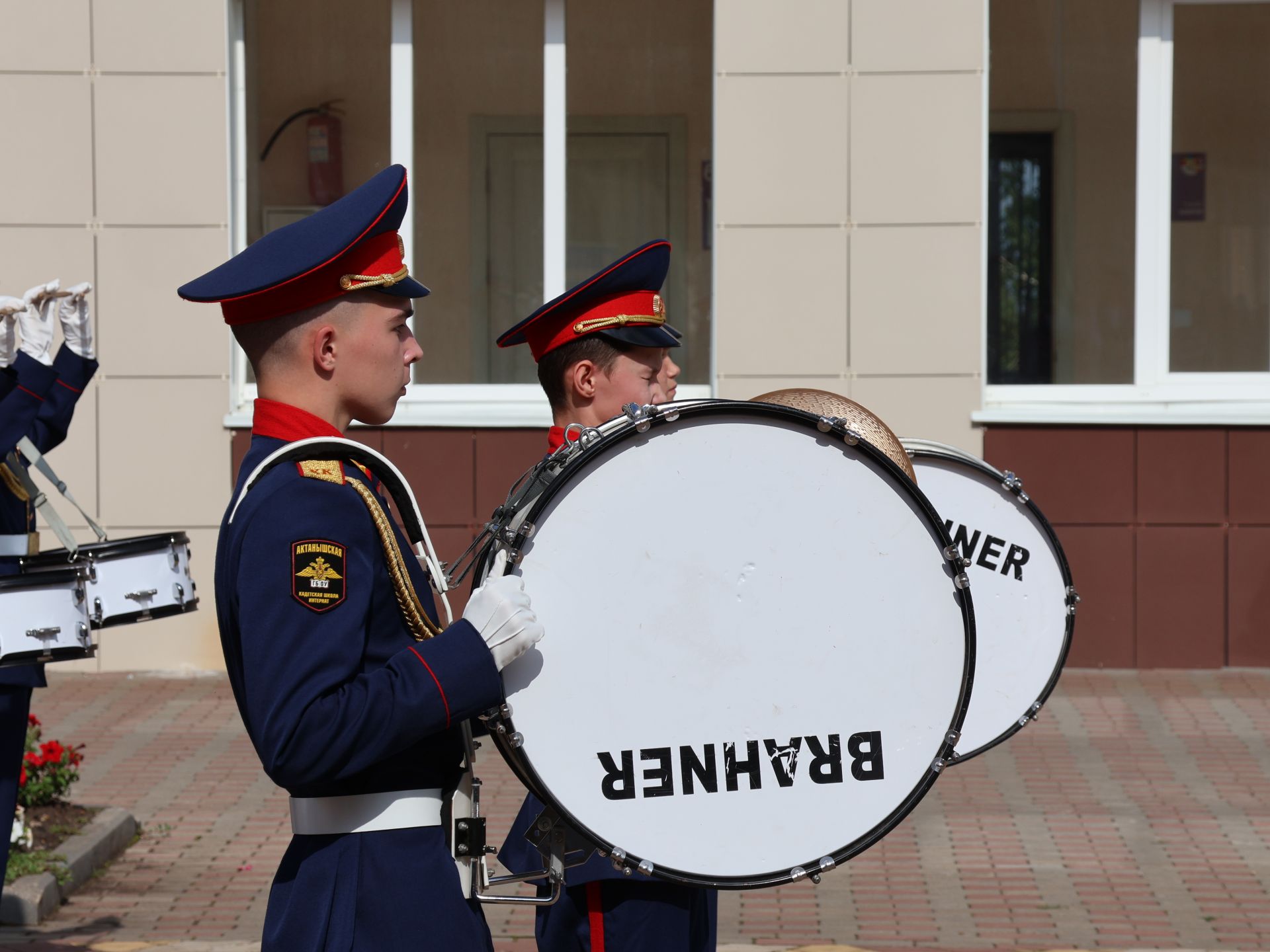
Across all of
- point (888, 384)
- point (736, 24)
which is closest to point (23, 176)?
point (736, 24)

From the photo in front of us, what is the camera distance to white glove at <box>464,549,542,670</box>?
2.18 metres

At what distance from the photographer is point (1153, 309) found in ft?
32.2

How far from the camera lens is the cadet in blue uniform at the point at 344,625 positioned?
2.09 metres

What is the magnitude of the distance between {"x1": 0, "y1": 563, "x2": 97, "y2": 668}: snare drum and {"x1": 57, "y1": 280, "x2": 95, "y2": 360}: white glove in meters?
1.33

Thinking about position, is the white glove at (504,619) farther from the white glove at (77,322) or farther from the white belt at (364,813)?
the white glove at (77,322)

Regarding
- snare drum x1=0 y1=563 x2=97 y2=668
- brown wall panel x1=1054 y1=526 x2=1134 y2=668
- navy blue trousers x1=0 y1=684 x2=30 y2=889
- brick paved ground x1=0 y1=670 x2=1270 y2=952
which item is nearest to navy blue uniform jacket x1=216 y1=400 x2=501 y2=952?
snare drum x1=0 y1=563 x2=97 y2=668

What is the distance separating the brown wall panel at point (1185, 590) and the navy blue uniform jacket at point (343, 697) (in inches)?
300

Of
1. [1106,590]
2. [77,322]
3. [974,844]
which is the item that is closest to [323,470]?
[77,322]

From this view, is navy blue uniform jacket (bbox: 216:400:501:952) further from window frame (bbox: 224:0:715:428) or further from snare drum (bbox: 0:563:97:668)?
window frame (bbox: 224:0:715:428)

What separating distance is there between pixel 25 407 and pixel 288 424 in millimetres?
2975

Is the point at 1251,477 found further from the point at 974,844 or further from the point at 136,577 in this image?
the point at 136,577

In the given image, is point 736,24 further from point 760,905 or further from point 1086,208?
point 760,905

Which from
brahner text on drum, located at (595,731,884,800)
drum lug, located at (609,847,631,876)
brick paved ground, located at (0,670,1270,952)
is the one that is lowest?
brick paved ground, located at (0,670,1270,952)

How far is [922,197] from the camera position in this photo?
30.7 ft
